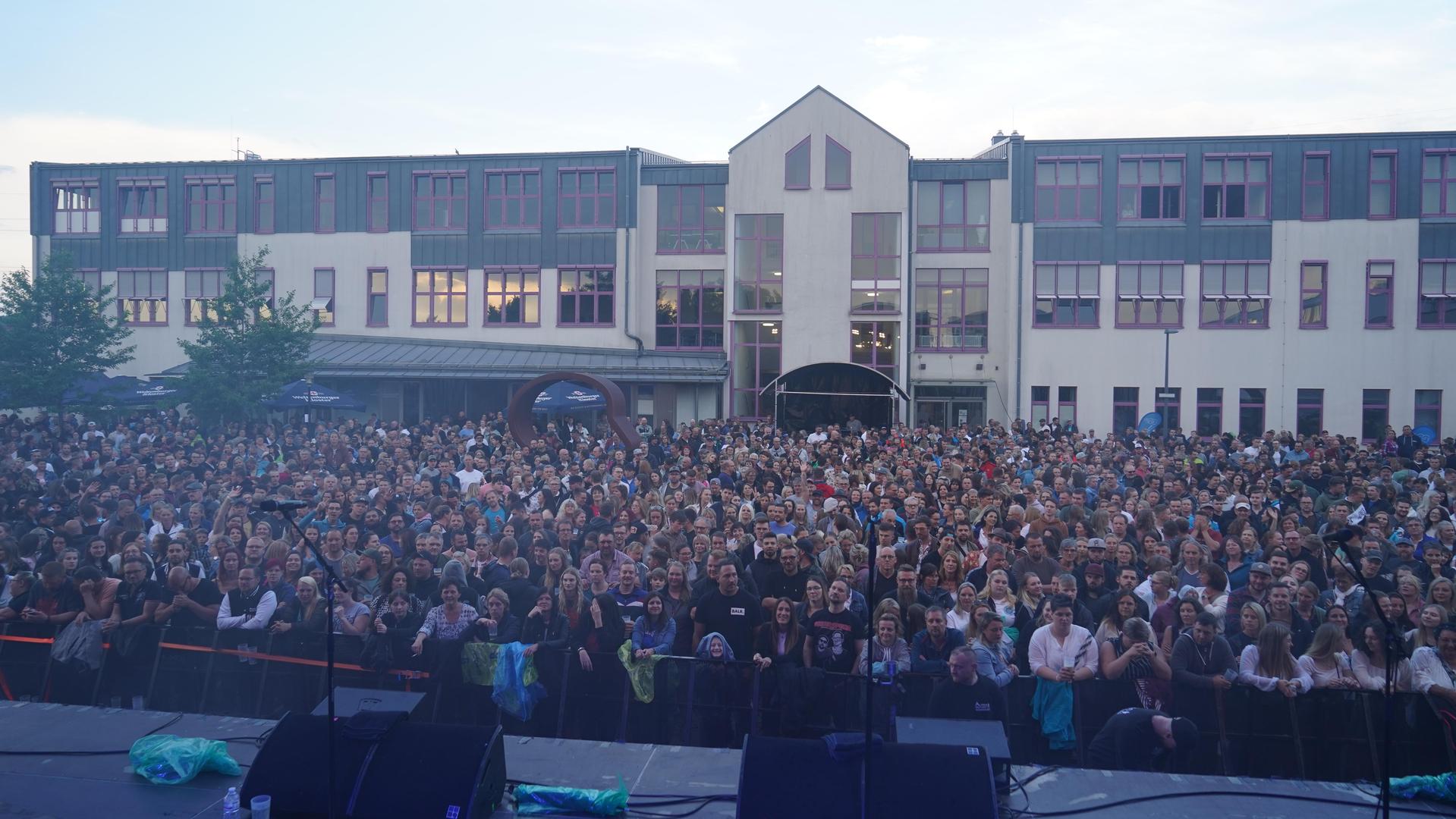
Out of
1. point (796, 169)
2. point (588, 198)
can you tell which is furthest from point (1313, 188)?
point (588, 198)

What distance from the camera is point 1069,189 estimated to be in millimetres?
31375

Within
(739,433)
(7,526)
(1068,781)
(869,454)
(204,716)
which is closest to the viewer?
(1068,781)

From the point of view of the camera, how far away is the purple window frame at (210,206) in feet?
113

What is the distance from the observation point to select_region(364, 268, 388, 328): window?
34094 mm

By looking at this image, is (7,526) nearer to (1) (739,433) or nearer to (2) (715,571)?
(2) (715,571)

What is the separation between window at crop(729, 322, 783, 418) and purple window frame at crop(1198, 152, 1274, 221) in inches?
526

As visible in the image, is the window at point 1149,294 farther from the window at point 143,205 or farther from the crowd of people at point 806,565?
the window at point 143,205

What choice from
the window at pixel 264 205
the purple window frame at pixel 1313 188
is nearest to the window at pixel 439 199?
the window at pixel 264 205

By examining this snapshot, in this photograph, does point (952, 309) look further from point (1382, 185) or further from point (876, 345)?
point (1382, 185)

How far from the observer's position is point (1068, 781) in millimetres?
6539

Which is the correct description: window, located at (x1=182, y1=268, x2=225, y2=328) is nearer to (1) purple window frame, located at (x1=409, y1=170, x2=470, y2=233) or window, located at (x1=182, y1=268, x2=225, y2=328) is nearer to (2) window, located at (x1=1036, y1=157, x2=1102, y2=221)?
(1) purple window frame, located at (x1=409, y1=170, x2=470, y2=233)

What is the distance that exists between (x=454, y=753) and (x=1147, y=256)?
97.7ft

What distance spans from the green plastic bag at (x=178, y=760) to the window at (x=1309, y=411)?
3107 centimetres

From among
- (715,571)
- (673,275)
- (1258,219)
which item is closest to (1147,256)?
(1258,219)
